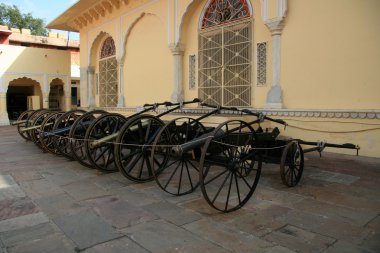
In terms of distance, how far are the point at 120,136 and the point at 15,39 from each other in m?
24.0

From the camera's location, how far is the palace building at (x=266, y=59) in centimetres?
627

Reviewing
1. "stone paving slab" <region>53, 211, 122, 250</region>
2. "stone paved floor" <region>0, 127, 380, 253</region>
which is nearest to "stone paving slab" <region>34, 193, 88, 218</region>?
"stone paved floor" <region>0, 127, 380, 253</region>

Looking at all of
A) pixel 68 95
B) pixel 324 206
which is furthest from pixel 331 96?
pixel 68 95

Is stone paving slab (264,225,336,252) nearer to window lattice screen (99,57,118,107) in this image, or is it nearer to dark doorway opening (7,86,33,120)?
window lattice screen (99,57,118,107)

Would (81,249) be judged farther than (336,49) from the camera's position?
No

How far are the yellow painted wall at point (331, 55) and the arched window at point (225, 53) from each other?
3.79 feet

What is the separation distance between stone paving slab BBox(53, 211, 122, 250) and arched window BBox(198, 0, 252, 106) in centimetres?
544

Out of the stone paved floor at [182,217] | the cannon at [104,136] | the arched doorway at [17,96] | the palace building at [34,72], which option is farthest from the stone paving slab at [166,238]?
the arched doorway at [17,96]

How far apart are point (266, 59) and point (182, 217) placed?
5.15 metres

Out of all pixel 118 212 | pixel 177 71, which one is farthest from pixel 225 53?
pixel 118 212

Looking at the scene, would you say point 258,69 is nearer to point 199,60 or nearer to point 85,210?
point 199,60

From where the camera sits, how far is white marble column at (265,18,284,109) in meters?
7.34

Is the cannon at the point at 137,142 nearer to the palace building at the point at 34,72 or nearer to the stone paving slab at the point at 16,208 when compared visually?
the stone paving slab at the point at 16,208

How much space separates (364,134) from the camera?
6.26m
